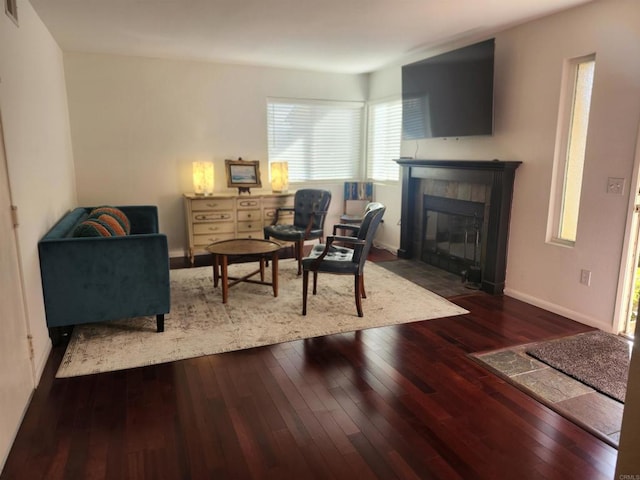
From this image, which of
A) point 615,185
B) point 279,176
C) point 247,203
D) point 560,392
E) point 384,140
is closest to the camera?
point 560,392

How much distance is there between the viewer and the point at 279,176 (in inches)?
230

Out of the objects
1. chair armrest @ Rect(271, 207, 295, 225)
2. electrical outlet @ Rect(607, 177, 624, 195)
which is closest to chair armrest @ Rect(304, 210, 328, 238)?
chair armrest @ Rect(271, 207, 295, 225)

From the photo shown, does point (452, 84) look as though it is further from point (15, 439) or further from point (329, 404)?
point (15, 439)

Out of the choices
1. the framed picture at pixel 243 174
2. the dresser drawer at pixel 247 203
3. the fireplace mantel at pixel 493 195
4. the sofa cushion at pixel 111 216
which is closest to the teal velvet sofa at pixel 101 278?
the sofa cushion at pixel 111 216

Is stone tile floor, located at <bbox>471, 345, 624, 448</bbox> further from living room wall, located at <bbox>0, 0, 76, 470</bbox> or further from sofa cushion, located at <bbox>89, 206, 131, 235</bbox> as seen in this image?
sofa cushion, located at <bbox>89, 206, 131, 235</bbox>

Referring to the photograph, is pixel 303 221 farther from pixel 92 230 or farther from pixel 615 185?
pixel 615 185

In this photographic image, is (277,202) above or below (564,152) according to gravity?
below

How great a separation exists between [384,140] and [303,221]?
1.84 m

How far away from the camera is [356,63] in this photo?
5.63 meters

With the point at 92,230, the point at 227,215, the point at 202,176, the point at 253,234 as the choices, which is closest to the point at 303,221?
the point at 253,234

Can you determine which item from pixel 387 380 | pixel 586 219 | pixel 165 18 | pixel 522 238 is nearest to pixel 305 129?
pixel 165 18

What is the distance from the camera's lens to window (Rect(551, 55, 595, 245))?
3523mm

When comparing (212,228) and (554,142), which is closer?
(554,142)

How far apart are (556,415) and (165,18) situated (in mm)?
4112
